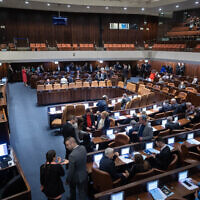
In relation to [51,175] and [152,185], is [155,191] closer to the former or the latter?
[152,185]

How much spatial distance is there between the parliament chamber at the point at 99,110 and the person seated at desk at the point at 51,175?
2 cm

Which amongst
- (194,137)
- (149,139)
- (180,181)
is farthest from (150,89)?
(180,181)

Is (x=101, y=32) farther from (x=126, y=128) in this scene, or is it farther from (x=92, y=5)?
(x=126, y=128)

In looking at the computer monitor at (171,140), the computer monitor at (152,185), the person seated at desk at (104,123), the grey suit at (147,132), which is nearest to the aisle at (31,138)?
the person seated at desk at (104,123)

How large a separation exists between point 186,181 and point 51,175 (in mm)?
2538

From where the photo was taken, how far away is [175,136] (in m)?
5.38

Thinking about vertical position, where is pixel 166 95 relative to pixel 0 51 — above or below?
below

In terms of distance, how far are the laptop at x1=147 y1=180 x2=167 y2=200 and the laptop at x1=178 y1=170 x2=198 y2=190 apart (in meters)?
0.55

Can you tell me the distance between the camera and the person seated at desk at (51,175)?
3.22 metres

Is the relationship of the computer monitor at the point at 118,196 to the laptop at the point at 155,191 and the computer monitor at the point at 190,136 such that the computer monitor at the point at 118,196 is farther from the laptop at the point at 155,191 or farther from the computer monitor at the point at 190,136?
the computer monitor at the point at 190,136

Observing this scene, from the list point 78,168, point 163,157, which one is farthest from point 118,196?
point 163,157

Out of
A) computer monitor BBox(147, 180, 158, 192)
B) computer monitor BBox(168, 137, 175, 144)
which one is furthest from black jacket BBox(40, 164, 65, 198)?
computer monitor BBox(168, 137, 175, 144)

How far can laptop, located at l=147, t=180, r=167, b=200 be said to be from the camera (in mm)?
3270

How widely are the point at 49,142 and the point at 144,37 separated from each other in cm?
1873
